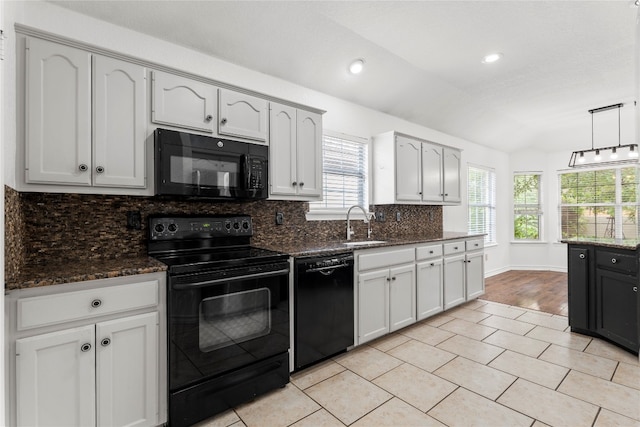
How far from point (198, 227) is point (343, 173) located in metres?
1.82

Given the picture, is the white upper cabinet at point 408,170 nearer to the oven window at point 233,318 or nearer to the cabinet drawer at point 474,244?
the cabinet drawer at point 474,244

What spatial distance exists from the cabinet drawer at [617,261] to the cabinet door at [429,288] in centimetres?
145

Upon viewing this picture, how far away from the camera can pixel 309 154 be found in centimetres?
285

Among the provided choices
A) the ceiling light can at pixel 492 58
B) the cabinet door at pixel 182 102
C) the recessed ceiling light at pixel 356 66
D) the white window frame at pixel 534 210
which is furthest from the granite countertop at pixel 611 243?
the white window frame at pixel 534 210

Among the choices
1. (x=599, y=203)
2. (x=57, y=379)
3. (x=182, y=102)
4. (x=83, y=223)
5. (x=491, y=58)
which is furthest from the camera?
(x=599, y=203)

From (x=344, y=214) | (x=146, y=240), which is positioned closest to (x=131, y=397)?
(x=146, y=240)

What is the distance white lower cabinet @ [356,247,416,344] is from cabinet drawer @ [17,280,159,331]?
1689 millimetres

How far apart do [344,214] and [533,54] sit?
2551mm

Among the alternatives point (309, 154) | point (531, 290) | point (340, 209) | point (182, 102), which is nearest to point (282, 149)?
point (309, 154)

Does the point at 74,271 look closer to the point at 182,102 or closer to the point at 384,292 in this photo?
the point at 182,102

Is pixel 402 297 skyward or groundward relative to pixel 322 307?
groundward

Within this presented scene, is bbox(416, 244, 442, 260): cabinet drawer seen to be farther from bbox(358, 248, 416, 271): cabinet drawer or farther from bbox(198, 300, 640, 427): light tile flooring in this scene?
bbox(198, 300, 640, 427): light tile flooring

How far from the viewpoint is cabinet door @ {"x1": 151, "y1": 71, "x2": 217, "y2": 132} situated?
2061 mm

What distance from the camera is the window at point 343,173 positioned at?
348cm
